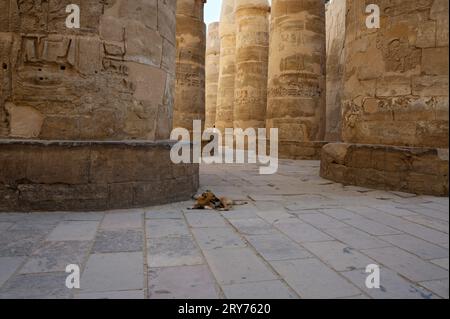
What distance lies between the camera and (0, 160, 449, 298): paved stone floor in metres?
1.78

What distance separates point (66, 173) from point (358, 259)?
277cm

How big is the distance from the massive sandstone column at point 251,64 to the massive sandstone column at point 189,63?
4.23m

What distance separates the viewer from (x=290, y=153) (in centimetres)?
1032

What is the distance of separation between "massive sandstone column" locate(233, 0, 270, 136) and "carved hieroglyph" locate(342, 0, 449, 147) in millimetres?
8739

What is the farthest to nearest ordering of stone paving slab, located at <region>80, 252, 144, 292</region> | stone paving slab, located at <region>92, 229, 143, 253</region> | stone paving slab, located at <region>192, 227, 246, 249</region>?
stone paving slab, located at <region>192, 227, 246, 249</region> < stone paving slab, located at <region>92, 229, 143, 253</region> < stone paving slab, located at <region>80, 252, 144, 292</region>

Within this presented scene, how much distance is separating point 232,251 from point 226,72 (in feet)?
57.3

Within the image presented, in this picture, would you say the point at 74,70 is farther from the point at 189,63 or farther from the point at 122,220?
the point at 189,63

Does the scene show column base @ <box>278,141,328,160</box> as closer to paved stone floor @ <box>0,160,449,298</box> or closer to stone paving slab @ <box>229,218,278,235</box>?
paved stone floor @ <box>0,160,449,298</box>

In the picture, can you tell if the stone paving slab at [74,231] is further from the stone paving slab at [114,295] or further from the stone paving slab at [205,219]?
the stone paving slab at [114,295]

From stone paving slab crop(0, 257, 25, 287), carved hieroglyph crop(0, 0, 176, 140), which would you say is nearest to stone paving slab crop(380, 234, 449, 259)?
stone paving slab crop(0, 257, 25, 287)

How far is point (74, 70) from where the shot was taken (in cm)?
359

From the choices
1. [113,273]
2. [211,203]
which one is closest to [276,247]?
[113,273]

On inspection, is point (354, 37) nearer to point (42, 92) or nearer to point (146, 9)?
point (146, 9)
